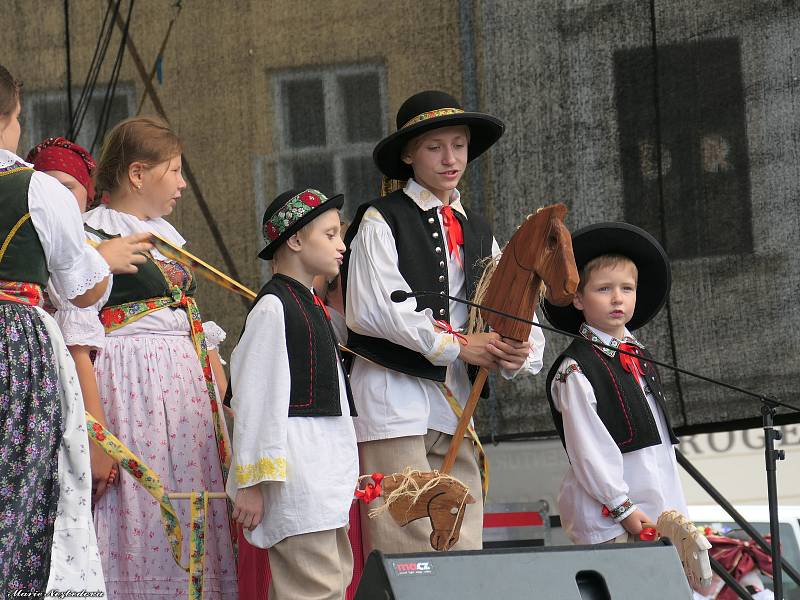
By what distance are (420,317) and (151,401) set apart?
806 millimetres

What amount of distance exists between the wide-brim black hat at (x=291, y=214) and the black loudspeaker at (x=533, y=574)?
44.6 inches

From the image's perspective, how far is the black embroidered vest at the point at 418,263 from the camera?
3.35 meters

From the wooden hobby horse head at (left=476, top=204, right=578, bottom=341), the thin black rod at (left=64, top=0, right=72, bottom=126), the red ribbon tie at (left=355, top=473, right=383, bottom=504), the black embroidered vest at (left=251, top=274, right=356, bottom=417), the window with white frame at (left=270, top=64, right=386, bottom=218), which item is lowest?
the red ribbon tie at (left=355, top=473, right=383, bottom=504)

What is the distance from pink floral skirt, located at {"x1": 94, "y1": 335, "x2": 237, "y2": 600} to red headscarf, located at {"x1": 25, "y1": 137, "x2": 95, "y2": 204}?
2.32 feet

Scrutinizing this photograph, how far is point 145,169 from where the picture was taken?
359cm

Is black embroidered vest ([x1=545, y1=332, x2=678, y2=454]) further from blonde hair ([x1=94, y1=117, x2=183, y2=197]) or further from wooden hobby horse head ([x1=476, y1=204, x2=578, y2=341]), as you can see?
blonde hair ([x1=94, y1=117, x2=183, y2=197])

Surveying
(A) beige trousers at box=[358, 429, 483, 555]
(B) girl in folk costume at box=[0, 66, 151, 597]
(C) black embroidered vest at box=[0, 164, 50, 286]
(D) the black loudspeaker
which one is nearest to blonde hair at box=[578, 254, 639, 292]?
(A) beige trousers at box=[358, 429, 483, 555]

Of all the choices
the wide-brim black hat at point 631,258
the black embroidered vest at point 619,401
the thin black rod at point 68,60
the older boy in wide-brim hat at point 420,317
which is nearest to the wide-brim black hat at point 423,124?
the older boy in wide-brim hat at point 420,317

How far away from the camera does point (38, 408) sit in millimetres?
2609

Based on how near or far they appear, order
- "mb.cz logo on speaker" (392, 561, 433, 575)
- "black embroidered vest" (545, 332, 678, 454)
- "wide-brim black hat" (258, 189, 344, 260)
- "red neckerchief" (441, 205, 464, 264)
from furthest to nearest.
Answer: "red neckerchief" (441, 205, 464, 264) < "black embroidered vest" (545, 332, 678, 454) < "wide-brim black hat" (258, 189, 344, 260) < "mb.cz logo on speaker" (392, 561, 433, 575)

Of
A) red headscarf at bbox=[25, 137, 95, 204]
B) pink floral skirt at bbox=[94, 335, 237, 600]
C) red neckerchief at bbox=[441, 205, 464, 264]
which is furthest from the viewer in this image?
red headscarf at bbox=[25, 137, 95, 204]

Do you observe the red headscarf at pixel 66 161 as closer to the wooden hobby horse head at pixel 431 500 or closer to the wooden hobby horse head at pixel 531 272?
the wooden hobby horse head at pixel 531 272

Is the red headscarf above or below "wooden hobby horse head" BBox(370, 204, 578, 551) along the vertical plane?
above

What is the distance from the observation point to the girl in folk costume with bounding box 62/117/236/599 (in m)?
3.27
